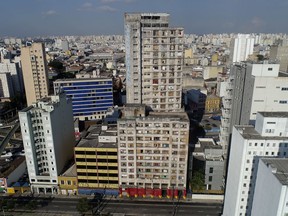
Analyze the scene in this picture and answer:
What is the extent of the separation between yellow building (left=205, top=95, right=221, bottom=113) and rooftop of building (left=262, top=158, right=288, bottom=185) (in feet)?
320

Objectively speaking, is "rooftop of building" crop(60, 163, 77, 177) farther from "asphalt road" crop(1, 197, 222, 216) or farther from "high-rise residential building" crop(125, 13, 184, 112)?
"high-rise residential building" crop(125, 13, 184, 112)

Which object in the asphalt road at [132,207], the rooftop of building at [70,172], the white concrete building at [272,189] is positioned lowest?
the asphalt road at [132,207]

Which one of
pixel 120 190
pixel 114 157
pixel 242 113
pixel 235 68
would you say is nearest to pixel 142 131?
pixel 114 157

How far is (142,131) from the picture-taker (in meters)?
58.9

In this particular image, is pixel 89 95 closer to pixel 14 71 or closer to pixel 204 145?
pixel 204 145

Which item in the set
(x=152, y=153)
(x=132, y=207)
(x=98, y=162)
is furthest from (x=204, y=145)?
(x=98, y=162)

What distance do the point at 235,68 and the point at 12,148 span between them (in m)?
79.7

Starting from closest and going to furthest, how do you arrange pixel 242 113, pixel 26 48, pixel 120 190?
pixel 242 113 < pixel 120 190 < pixel 26 48

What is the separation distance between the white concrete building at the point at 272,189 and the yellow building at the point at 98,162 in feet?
119

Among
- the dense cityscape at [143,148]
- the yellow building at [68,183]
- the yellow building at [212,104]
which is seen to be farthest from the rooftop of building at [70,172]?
the yellow building at [212,104]

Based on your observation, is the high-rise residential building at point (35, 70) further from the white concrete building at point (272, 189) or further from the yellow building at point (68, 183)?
the white concrete building at point (272, 189)

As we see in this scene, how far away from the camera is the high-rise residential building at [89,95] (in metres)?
111

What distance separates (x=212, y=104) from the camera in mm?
131625

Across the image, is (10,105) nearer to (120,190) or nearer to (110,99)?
(110,99)
